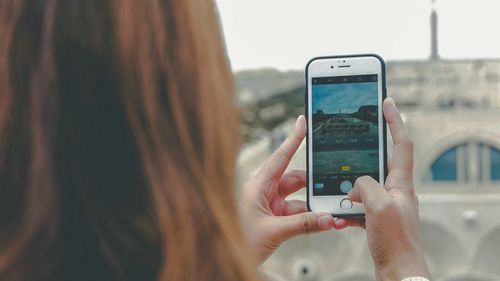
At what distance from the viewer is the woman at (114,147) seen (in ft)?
1.21

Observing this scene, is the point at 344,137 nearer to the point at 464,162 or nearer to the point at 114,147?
the point at 114,147

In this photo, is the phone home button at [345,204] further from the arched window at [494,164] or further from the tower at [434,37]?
the tower at [434,37]

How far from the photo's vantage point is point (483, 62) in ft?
32.2

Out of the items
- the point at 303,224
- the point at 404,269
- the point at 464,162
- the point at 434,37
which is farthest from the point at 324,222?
the point at 434,37

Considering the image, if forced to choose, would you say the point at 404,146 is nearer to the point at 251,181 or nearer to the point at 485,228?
the point at 251,181

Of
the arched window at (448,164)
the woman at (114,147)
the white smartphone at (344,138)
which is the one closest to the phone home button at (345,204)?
the white smartphone at (344,138)

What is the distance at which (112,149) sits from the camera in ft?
→ 1.25

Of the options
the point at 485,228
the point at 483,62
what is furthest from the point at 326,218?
the point at 483,62

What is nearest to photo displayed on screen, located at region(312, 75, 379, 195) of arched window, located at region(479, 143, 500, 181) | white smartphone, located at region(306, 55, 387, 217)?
white smartphone, located at region(306, 55, 387, 217)

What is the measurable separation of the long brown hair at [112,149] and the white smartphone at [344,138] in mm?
322

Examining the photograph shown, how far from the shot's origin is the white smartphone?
2.31ft

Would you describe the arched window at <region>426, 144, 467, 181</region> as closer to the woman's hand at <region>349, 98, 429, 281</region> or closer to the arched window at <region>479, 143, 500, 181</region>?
the arched window at <region>479, 143, 500, 181</region>

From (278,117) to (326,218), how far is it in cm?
951

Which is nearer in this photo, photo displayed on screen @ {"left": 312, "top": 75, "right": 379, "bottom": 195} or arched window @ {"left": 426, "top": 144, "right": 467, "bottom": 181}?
photo displayed on screen @ {"left": 312, "top": 75, "right": 379, "bottom": 195}
